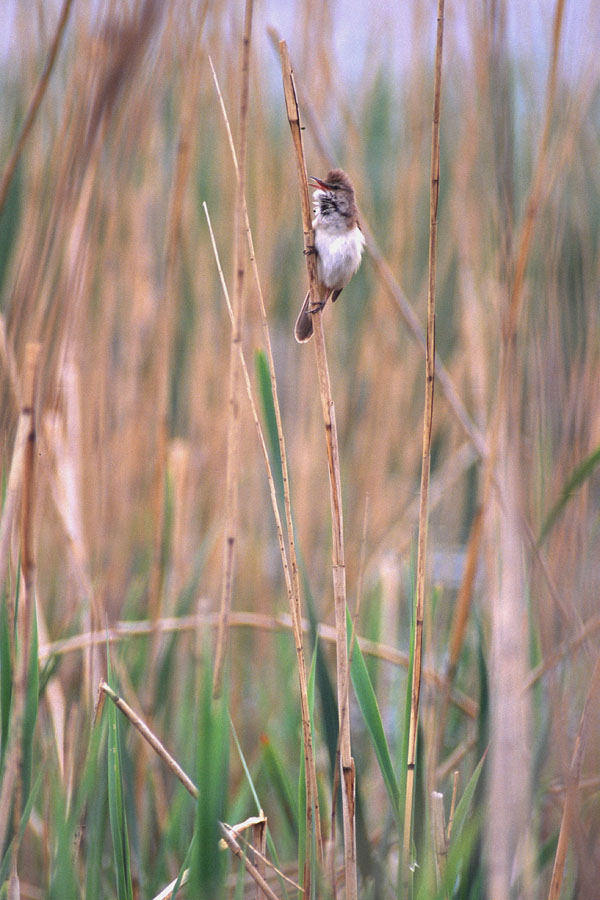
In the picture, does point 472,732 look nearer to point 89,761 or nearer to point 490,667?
point 490,667

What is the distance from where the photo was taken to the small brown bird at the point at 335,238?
112cm

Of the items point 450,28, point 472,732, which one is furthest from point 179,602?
point 450,28

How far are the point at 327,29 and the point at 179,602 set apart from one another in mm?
954

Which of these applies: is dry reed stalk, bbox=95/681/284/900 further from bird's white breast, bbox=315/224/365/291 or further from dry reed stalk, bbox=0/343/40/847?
bird's white breast, bbox=315/224/365/291

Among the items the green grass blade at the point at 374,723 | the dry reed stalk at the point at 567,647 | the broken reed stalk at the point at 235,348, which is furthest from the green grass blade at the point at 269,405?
the dry reed stalk at the point at 567,647

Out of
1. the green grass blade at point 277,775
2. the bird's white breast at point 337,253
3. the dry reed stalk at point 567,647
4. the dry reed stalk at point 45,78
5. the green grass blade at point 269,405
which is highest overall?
the dry reed stalk at point 45,78

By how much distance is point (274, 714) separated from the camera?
1.48m

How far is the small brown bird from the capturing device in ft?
3.67

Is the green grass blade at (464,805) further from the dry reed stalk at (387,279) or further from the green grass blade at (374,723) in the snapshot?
the dry reed stalk at (387,279)

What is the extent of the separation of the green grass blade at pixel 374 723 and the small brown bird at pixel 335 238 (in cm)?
49

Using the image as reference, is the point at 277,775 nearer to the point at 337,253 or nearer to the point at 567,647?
the point at 567,647

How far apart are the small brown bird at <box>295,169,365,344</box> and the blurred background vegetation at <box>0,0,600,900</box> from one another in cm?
7

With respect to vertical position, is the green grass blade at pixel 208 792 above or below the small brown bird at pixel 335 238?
below

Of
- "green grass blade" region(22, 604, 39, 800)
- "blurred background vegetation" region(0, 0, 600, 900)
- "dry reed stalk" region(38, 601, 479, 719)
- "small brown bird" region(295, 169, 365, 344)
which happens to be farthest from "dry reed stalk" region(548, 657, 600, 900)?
"small brown bird" region(295, 169, 365, 344)
